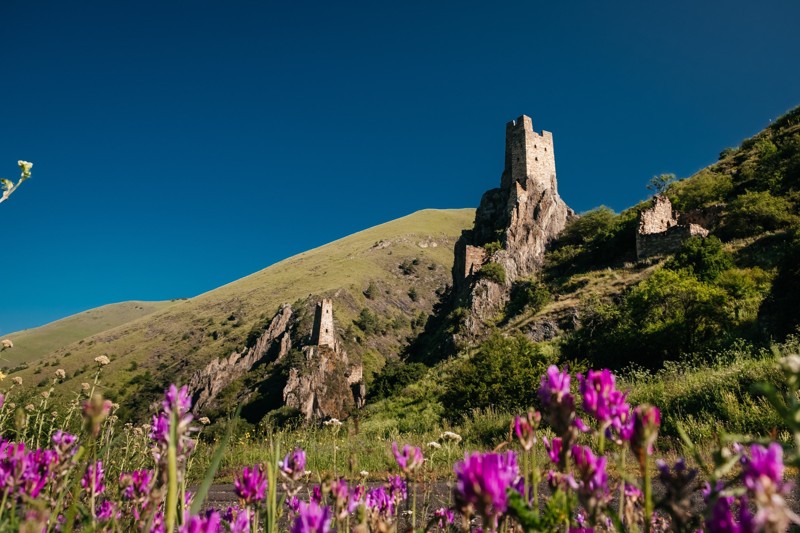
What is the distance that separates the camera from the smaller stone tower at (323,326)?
5284 centimetres

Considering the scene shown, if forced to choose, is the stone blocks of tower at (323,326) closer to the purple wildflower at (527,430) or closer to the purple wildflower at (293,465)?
the purple wildflower at (293,465)

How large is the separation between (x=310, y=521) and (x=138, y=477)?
1289 mm

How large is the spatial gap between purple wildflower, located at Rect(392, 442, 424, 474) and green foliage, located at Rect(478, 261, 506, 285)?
4203 centimetres

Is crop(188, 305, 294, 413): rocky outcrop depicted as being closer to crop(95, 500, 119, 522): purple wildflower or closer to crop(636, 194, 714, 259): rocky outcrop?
crop(636, 194, 714, 259): rocky outcrop

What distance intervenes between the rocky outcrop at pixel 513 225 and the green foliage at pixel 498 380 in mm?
20129

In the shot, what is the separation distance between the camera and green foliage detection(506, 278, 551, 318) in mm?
36963

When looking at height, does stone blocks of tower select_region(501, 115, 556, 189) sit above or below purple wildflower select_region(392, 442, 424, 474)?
above

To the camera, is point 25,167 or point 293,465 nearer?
point 293,465

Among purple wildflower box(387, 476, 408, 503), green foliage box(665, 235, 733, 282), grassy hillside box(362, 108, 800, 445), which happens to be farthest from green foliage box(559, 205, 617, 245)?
purple wildflower box(387, 476, 408, 503)

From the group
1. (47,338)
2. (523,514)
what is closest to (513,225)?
(523,514)

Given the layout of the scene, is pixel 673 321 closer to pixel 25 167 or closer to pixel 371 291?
pixel 25 167

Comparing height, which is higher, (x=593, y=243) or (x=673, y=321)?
(x=593, y=243)

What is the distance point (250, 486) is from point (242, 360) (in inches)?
2790

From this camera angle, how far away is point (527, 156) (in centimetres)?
5328
